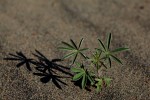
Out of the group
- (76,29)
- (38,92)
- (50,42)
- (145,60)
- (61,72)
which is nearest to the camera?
(38,92)

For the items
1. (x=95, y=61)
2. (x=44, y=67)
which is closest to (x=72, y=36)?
(x=44, y=67)

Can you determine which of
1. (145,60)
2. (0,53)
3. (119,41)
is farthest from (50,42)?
(145,60)

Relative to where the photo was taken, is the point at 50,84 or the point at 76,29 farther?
the point at 76,29

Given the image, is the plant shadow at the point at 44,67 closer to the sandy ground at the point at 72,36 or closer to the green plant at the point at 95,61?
the sandy ground at the point at 72,36

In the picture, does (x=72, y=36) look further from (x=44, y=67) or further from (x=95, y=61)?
(x=95, y=61)

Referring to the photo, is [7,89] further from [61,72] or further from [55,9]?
[55,9]

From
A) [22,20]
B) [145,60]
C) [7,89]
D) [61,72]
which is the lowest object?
[7,89]
